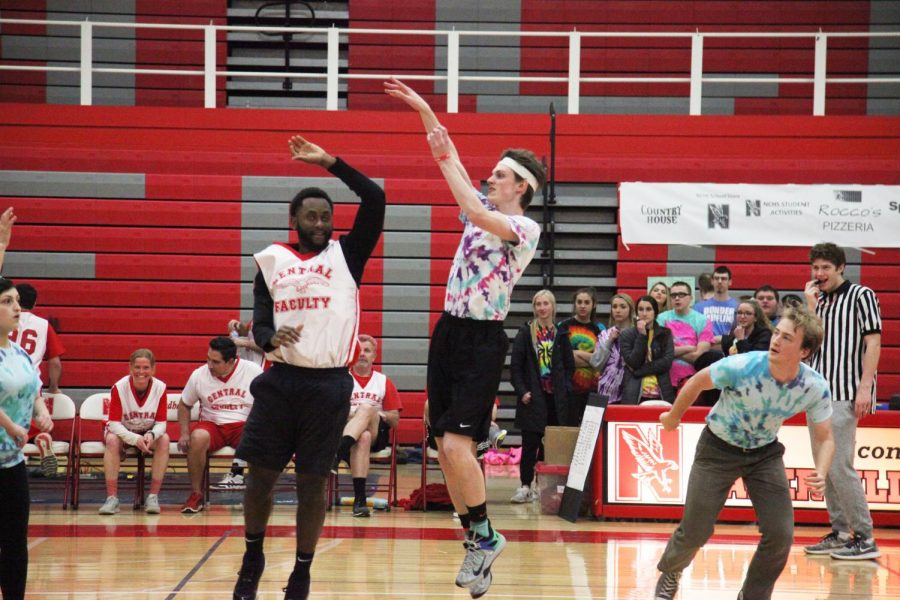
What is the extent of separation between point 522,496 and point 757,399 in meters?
4.63

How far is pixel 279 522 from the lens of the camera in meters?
7.71

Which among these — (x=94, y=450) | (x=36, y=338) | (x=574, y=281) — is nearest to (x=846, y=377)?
(x=574, y=281)

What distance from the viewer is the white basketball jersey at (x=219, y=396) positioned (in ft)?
28.3

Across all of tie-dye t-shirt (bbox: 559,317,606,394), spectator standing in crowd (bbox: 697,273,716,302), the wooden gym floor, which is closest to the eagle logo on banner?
the wooden gym floor

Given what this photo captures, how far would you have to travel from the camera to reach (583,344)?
9359mm

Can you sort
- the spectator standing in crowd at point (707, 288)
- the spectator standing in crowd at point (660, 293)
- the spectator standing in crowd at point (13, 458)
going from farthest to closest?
the spectator standing in crowd at point (707, 288), the spectator standing in crowd at point (660, 293), the spectator standing in crowd at point (13, 458)

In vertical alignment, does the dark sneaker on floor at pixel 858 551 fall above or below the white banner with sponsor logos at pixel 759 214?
below

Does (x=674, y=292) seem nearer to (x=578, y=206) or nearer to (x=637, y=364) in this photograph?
(x=637, y=364)

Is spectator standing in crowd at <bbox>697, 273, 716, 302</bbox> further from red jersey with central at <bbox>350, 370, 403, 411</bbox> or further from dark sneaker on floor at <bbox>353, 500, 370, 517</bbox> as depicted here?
dark sneaker on floor at <bbox>353, 500, 370, 517</bbox>

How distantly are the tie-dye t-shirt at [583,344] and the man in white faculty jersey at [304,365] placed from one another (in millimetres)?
4608

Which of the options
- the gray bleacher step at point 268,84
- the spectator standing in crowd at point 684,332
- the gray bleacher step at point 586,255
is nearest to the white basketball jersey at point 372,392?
the spectator standing in crowd at point 684,332

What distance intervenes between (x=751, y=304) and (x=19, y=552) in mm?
6177

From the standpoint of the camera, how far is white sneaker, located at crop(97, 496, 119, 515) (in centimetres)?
805

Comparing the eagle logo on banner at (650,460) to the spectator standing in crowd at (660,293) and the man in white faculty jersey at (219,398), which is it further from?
the man in white faculty jersey at (219,398)
